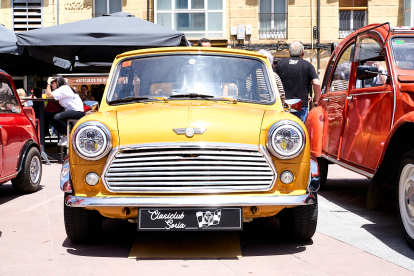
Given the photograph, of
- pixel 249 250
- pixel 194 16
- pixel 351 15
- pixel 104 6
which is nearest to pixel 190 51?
pixel 249 250

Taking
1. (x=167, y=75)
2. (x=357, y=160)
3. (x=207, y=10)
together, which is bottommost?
(x=357, y=160)

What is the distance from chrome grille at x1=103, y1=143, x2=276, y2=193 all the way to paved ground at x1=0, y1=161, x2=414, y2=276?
550 millimetres

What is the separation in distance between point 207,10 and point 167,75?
18730 mm

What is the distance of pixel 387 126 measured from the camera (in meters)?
4.83

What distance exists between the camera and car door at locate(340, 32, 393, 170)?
4.96 m

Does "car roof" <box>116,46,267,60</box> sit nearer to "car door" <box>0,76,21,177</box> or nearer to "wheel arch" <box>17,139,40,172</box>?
"car door" <box>0,76,21,177</box>

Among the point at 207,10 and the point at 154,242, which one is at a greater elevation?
the point at 207,10

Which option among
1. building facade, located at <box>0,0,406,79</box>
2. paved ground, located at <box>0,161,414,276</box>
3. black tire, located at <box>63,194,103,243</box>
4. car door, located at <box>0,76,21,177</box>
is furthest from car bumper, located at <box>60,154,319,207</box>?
building facade, located at <box>0,0,406,79</box>

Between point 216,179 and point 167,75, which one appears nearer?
point 216,179

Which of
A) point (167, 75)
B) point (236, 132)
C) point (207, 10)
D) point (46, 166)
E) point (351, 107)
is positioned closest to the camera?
point (236, 132)

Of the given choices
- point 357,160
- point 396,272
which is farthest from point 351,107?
point 396,272

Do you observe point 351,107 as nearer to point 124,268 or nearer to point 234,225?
point 234,225

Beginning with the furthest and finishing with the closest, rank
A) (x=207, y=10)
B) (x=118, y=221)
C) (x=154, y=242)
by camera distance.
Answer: (x=207, y=10) → (x=118, y=221) → (x=154, y=242)

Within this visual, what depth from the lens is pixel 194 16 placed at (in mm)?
22906
